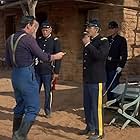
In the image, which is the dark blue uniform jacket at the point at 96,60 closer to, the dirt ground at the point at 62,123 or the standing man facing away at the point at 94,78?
the standing man facing away at the point at 94,78

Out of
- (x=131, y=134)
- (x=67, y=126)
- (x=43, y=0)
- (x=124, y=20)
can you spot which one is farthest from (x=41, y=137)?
(x=43, y=0)

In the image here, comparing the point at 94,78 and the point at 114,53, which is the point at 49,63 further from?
the point at 94,78

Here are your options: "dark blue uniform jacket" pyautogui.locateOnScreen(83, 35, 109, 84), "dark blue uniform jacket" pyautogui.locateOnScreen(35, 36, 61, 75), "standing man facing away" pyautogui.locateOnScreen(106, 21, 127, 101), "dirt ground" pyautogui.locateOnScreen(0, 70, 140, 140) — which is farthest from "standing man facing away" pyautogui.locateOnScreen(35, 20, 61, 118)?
"dark blue uniform jacket" pyautogui.locateOnScreen(83, 35, 109, 84)

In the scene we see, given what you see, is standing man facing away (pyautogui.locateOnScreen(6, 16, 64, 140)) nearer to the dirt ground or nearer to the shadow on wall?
the dirt ground

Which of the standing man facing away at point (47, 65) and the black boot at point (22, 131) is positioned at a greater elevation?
the standing man facing away at point (47, 65)

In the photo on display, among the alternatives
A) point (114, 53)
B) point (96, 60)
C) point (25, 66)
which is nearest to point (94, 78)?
point (96, 60)

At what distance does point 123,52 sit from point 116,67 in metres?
0.30

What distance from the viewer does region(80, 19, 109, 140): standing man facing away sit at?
19.2 feet

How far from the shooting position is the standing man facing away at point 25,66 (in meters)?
5.44

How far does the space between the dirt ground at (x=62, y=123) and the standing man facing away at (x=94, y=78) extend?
10.4 inches

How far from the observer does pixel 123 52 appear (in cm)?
761

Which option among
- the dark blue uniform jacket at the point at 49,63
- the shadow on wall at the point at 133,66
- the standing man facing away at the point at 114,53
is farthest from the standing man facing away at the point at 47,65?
the shadow on wall at the point at 133,66

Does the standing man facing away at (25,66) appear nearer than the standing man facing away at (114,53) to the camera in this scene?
Yes

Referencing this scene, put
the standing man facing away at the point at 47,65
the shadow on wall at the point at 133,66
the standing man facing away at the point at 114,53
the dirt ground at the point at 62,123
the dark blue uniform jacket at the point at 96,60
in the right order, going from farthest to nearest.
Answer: the shadow on wall at the point at 133,66 < the standing man facing away at the point at 114,53 < the standing man facing away at the point at 47,65 < the dirt ground at the point at 62,123 < the dark blue uniform jacket at the point at 96,60
